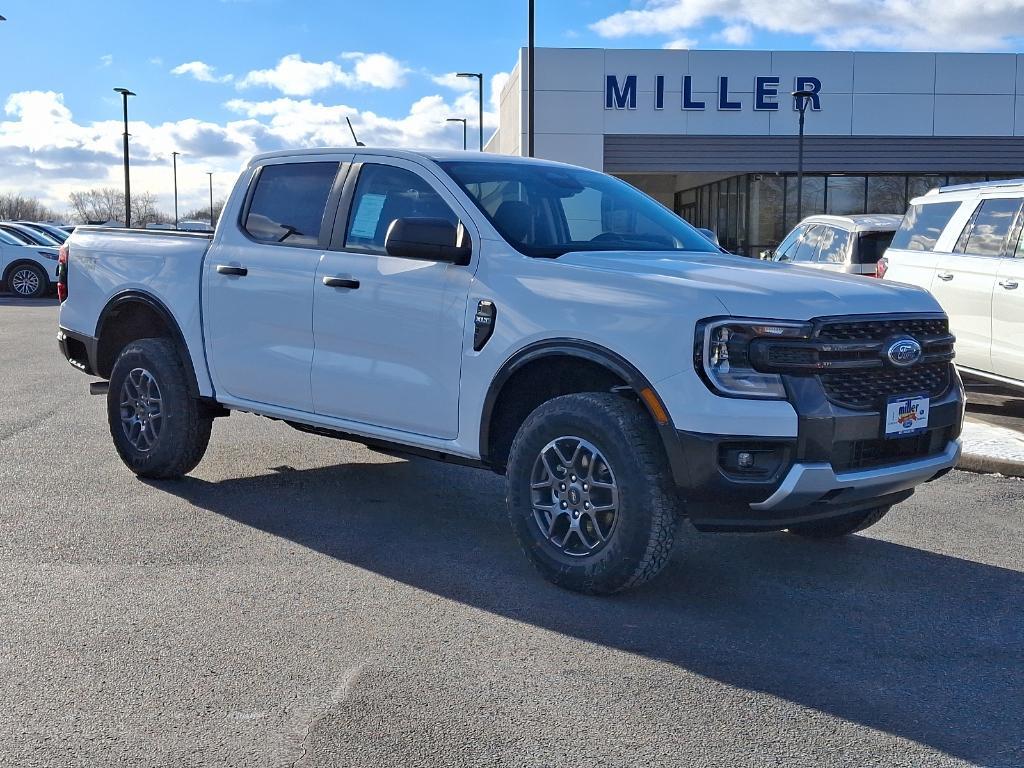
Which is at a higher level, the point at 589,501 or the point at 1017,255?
the point at 1017,255

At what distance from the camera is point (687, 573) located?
523 centimetres

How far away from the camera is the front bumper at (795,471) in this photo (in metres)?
4.34

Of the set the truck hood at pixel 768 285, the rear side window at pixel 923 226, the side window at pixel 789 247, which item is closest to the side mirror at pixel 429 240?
the truck hood at pixel 768 285

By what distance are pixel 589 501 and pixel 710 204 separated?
41.8 m

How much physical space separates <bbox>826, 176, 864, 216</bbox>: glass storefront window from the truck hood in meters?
37.1

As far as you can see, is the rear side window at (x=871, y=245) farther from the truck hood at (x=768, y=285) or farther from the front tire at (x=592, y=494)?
the front tire at (x=592, y=494)

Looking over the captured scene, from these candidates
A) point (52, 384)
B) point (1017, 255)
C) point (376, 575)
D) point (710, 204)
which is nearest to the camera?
point (376, 575)

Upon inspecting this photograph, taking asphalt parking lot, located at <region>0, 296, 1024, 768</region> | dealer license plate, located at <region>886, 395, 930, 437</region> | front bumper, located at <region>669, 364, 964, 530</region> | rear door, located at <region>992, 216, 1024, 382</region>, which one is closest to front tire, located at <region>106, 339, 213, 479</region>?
asphalt parking lot, located at <region>0, 296, 1024, 768</region>

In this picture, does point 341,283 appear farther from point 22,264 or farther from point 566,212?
point 22,264

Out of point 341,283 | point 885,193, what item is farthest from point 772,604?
point 885,193

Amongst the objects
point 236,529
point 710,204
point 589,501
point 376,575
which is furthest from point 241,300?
point 710,204

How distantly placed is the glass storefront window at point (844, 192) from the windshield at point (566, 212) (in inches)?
1424

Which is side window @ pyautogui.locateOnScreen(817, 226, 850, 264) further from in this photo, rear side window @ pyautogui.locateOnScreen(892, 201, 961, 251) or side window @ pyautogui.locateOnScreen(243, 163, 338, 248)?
side window @ pyautogui.locateOnScreen(243, 163, 338, 248)

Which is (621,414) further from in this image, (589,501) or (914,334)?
(914,334)
